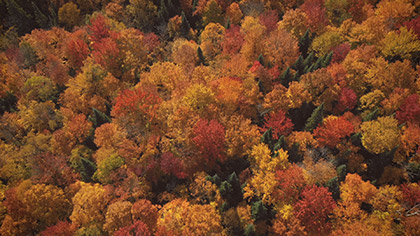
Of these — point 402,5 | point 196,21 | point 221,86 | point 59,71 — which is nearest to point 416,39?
point 402,5

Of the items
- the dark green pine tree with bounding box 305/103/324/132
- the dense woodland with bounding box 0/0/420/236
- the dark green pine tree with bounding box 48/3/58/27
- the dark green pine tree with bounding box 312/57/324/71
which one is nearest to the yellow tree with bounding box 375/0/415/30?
the dense woodland with bounding box 0/0/420/236

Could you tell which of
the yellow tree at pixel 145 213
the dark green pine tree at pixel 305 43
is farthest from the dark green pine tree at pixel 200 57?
the yellow tree at pixel 145 213

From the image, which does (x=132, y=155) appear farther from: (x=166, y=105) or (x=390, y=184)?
(x=390, y=184)

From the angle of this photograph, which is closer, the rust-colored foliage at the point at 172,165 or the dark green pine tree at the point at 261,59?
the rust-colored foliage at the point at 172,165

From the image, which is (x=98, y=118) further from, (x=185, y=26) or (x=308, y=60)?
(x=308, y=60)

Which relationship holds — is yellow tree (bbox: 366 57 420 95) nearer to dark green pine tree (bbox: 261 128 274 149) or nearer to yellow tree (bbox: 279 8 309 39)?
yellow tree (bbox: 279 8 309 39)

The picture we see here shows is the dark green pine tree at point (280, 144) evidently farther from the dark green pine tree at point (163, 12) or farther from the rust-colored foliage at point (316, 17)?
the dark green pine tree at point (163, 12)
